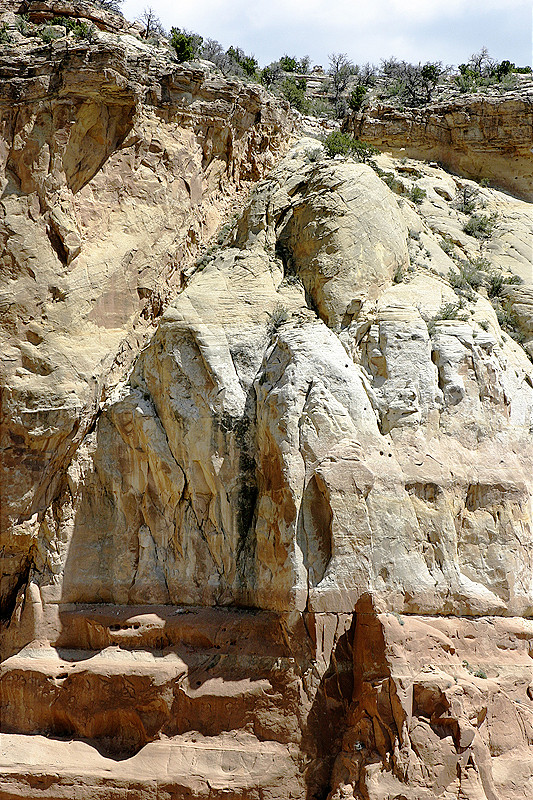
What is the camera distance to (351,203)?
1645cm

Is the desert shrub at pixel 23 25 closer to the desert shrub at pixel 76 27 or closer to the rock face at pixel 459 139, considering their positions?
the desert shrub at pixel 76 27

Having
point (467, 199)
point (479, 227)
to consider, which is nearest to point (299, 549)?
point (479, 227)

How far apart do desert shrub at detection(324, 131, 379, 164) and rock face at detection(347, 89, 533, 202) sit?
2111 millimetres

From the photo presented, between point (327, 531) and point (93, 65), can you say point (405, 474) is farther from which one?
point (93, 65)

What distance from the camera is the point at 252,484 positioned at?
1431 cm

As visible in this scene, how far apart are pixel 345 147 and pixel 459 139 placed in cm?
531

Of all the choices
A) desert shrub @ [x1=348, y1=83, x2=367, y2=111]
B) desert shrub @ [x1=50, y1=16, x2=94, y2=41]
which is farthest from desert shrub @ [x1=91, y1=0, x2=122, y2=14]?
desert shrub @ [x1=348, y1=83, x2=367, y2=111]

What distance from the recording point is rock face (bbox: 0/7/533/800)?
483 inches

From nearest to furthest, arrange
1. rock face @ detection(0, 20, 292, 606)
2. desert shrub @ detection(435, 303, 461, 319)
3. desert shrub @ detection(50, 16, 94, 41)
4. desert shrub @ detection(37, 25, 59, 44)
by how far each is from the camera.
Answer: desert shrub @ detection(435, 303, 461, 319)
rock face @ detection(0, 20, 292, 606)
desert shrub @ detection(50, 16, 94, 41)
desert shrub @ detection(37, 25, 59, 44)

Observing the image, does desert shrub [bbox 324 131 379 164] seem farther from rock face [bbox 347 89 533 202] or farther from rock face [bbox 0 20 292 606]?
rock face [bbox 0 20 292 606]

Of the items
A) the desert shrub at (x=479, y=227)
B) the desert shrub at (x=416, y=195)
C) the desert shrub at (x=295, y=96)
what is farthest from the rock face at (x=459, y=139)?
the desert shrub at (x=416, y=195)

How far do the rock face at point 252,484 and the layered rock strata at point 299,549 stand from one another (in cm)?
5

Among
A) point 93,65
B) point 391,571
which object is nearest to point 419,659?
point 391,571

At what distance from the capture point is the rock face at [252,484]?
483 inches
